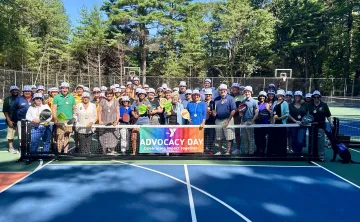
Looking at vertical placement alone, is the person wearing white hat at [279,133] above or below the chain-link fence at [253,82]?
below

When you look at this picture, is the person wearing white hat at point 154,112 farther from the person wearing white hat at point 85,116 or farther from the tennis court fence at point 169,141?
the person wearing white hat at point 85,116

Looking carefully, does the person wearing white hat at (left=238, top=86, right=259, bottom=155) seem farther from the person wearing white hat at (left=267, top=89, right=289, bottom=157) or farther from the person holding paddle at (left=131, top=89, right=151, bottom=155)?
the person holding paddle at (left=131, top=89, right=151, bottom=155)

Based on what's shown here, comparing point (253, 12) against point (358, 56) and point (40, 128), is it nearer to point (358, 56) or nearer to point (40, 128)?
point (358, 56)

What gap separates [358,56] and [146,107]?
37746 mm

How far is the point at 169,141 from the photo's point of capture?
27.5 feet

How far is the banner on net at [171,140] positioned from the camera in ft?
27.2

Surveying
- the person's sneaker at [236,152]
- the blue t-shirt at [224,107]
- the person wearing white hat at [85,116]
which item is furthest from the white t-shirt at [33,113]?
the person's sneaker at [236,152]

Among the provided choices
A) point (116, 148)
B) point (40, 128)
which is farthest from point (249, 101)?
point (40, 128)

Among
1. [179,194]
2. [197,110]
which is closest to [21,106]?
[197,110]

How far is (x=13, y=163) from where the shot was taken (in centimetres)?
810

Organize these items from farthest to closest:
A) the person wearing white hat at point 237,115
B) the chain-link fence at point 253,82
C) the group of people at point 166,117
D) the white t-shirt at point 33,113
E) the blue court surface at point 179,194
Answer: the chain-link fence at point 253,82 < the person wearing white hat at point 237,115 < the group of people at point 166,117 < the white t-shirt at point 33,113 < the blue court surface at point 179,194

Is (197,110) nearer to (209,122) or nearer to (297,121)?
(209,122)

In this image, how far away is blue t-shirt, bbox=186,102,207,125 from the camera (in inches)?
336

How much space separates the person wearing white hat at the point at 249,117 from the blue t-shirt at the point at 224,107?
Result: 17.3 inches
